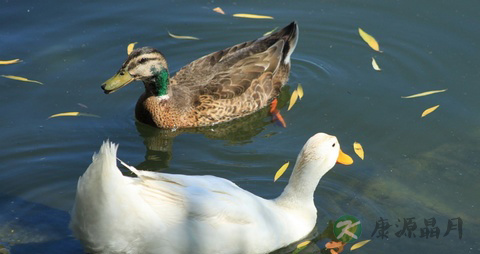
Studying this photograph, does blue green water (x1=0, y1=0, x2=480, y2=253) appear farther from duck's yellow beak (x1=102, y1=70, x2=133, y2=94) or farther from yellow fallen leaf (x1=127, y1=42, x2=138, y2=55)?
duck's yellow beak (x1=102, y1=70, x2=133, y2=94)

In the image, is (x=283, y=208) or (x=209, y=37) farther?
(x=209, y=37)

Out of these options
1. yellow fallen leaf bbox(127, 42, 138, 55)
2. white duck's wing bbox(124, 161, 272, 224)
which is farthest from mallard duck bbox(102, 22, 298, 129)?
white duck's wing bbox(124, 161, 272, 224)

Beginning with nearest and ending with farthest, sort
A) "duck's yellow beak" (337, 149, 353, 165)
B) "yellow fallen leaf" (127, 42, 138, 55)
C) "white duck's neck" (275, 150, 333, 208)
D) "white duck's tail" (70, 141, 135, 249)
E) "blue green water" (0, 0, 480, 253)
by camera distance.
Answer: "white duck's tail" (70, 141, 135, 249) < "white duck's neck" (275, 150, 333, 208) < "duck's yellow beak" (337, 149, 353, 165) < "blue green water" (0, 0, 480, 253) < "yellow fallen leaf" (127, 42, 138, 55)

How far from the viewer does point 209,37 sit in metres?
9.41

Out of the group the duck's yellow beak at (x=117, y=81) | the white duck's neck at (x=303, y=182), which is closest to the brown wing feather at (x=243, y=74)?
the duck's yellow beak at (x=117, y=81)

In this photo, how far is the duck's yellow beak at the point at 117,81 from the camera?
26.4 feet

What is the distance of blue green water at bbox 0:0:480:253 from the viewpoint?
7047mm

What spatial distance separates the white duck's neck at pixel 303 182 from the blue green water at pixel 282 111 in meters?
0.41

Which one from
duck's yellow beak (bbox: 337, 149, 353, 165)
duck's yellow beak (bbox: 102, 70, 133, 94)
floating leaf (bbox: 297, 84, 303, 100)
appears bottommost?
floating leaf (bbox: 297, 84, 303, 100)

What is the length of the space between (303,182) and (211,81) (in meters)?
2.34

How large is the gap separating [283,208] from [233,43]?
321cm

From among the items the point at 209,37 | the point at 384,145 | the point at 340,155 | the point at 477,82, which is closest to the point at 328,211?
the point at 340,155

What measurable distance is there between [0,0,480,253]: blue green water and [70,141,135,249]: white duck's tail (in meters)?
0.76

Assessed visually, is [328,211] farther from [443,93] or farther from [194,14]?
[194,14]
